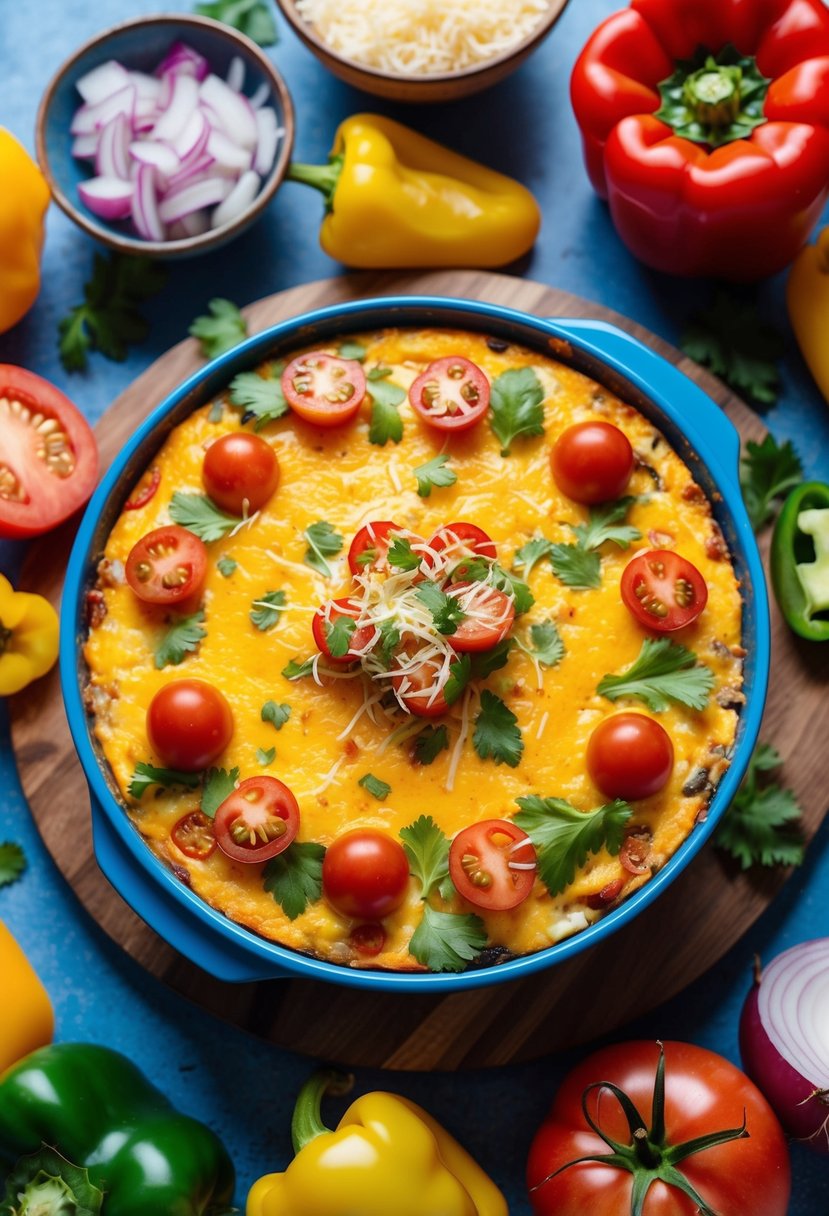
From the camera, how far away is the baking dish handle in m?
4.00

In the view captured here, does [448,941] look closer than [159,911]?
Yes

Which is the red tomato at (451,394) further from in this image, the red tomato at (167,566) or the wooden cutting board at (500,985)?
the wooden cutting board at (500,985)

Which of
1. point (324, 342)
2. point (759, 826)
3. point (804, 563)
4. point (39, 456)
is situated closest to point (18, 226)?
point (39, 456)

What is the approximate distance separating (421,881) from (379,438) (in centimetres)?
135

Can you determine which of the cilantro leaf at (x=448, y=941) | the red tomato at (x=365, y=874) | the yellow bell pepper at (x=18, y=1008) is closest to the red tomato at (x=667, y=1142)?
the cilantro leaf at (x=448, y=941)

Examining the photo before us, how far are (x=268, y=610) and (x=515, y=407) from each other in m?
0.98

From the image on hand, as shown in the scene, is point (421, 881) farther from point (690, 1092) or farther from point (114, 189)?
point (114, 189)

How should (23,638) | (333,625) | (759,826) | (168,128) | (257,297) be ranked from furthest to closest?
(257,297)
(168,128)
(23,638)
(759,826)
(333,625)

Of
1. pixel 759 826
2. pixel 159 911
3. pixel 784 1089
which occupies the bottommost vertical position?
pixel 784 1089

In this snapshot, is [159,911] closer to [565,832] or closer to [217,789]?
[217,789]

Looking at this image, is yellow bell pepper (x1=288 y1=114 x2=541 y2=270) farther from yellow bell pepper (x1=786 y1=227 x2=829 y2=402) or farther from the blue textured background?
yellow bell pepper (x1=786 y1=227 x2=829 y2=402)

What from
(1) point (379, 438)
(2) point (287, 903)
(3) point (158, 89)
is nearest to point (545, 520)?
(1) point (379, 438)

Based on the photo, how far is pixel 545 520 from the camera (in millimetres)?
4156

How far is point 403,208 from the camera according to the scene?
4645 mm
